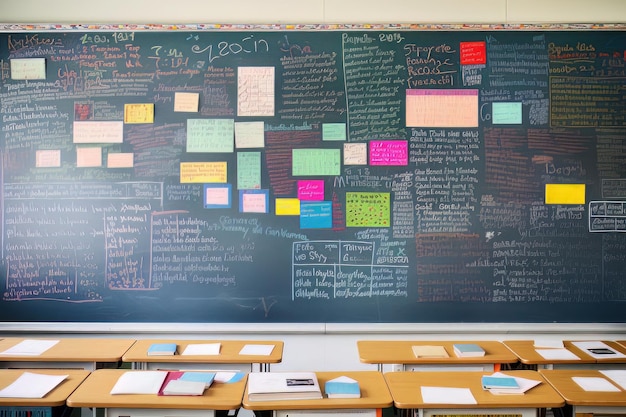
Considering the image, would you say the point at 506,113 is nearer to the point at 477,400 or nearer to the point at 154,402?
the point at 477,400

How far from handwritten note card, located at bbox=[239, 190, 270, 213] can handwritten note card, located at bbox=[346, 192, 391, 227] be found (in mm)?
581

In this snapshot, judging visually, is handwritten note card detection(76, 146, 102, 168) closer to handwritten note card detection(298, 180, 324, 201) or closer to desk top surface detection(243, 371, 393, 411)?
handwritten note card detection(298, 180, 324, 201)

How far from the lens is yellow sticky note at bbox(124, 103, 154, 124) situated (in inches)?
152

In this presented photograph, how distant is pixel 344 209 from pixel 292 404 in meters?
1.75

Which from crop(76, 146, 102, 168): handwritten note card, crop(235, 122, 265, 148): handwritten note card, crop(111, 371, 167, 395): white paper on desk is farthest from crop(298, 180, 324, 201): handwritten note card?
crop(111, 371, 167, 395): white paper on desk

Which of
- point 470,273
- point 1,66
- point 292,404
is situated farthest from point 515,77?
point 1,66

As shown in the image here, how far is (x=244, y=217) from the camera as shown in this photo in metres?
3.87

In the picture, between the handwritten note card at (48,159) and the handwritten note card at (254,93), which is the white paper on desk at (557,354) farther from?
the handwritten note card at (48,159)

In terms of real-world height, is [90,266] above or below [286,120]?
below

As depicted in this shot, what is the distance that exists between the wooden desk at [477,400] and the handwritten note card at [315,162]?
1.66 m

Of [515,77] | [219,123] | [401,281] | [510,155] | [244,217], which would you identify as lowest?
[401,281]

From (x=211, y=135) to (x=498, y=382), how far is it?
245 cm

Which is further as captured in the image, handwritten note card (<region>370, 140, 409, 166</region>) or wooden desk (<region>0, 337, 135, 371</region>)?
handwritten note card (<region>370, 140, 409, 166</region>)

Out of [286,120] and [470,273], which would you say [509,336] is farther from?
[286,120]
